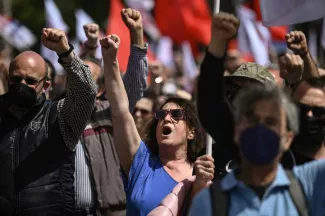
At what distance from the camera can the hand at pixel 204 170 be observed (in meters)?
4.57

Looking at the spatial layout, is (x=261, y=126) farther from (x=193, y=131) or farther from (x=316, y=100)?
(x=193, y=131)

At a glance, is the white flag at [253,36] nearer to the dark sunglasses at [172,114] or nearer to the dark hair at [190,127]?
the dark hair at [190,127]

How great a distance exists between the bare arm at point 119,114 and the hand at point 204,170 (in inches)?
27.1

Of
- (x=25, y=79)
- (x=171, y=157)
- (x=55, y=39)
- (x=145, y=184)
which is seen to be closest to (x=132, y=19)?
(x=55, y=39)

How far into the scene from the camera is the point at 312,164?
3.77 m

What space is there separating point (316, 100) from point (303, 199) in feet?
4.96

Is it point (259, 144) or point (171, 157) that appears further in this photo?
point (171, 157)

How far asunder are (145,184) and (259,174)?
1.56m

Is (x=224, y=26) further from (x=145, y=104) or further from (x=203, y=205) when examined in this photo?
(x=145, y=104)

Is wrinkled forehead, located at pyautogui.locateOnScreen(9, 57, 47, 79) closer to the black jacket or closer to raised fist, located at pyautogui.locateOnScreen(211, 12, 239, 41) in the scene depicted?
the black jacket

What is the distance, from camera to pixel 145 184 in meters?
5.11

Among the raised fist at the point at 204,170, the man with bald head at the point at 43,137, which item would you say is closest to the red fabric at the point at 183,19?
the man with bald head at the point at 43,137

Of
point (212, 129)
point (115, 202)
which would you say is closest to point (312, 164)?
point (212, 129)

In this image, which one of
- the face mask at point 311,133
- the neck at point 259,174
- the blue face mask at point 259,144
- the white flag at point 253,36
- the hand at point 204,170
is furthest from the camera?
the white flag at point 253,36
